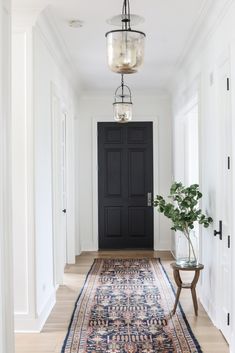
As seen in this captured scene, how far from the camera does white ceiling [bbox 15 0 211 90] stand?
395 cm

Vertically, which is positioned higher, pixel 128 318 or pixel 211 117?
pixel 211 117

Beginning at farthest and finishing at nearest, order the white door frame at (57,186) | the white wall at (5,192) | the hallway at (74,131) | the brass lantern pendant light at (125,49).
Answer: the white door frame at (57,186) < the hallway at (74,131) < the brass lantern pendant light at (125,49) < the white wall at (5,192)

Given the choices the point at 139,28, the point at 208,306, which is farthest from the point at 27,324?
the point at 139,28

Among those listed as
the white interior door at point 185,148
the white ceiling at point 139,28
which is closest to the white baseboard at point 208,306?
the white interior door at point 185,148

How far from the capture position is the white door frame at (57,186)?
5117 mm

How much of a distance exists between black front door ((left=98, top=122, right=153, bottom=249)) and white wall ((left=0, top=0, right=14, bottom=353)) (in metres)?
5.92

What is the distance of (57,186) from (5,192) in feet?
10.1

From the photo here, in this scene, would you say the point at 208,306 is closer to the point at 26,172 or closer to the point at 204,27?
the point at 26,172

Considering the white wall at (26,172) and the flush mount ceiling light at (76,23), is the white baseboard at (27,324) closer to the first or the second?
the white wall at (26,172)

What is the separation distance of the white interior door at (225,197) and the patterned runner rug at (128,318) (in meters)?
0.38

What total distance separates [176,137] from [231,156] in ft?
12.9

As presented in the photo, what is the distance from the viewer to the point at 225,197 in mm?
3689

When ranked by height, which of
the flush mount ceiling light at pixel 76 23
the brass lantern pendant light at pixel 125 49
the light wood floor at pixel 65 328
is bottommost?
the light wood floor at pixel 65 328

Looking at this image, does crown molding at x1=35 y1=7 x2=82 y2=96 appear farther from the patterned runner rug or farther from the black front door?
the patterned runner rug
